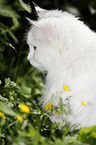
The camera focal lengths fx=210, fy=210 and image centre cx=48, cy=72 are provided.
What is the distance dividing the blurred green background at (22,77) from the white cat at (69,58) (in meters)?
0.13

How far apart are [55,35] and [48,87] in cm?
37

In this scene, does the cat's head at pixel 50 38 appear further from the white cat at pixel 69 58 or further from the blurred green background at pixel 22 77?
the blurred green background at pixel 22 77

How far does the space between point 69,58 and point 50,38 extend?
18 centimetres

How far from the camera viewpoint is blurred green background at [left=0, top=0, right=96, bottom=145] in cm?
110

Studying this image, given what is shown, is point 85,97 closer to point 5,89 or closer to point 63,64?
point 63,64

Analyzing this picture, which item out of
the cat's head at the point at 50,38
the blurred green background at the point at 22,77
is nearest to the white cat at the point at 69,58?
the cat's head at the point at 50,38

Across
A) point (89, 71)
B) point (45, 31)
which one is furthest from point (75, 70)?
point (45, 31)

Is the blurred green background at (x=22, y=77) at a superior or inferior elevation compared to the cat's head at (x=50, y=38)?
inferior

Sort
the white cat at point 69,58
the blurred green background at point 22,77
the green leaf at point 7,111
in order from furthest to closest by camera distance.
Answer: the white cat at point 69,58 → the blurred green background at point 22,77 → the green leaf at point 7,111

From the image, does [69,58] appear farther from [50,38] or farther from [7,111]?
[7,111]

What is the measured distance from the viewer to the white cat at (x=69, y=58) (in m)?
1.30

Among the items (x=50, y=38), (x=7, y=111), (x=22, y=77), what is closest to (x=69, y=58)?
(x=50, y=38)

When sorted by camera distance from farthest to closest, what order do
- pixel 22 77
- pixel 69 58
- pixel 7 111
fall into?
pixel 22 77, pixel 69 58, pixel 7 111

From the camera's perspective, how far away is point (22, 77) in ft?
7.96
